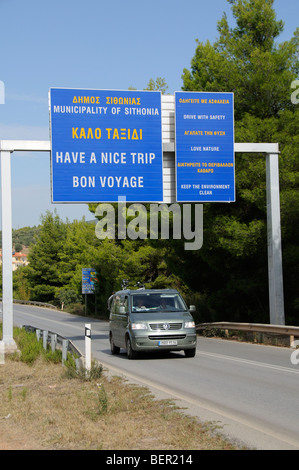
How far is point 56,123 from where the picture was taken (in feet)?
71.2

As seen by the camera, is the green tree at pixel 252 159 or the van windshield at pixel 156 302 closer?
the van windshield at pixel 156 302

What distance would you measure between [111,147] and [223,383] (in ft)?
36.3

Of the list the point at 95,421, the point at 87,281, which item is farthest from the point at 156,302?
the point at 87,281

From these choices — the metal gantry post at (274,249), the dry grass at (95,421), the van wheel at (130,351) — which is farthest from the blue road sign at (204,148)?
the dry grass at (95,421)

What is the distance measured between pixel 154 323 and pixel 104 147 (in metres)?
6.97

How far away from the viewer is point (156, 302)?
736 inches

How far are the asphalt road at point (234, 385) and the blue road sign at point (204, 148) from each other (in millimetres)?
5335

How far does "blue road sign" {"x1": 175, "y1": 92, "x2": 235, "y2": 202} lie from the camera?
22844mm

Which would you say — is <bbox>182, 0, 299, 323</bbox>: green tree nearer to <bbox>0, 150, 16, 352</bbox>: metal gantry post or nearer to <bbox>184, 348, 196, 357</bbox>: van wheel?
<bbox>184, 348, 196, 357</bbox>: van wheel

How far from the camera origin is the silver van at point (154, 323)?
689 inches

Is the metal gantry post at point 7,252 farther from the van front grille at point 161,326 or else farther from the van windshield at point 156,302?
the van front grille at point 161,326

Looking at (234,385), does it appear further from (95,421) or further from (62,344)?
(62,344)

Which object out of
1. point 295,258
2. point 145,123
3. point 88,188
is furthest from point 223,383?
point 295,258
